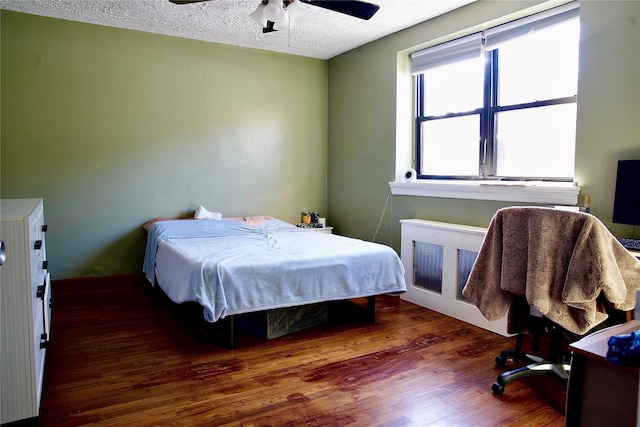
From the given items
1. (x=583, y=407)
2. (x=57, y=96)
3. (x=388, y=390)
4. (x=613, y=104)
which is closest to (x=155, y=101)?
(x=57, y=96)

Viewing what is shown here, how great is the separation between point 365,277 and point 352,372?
845mm

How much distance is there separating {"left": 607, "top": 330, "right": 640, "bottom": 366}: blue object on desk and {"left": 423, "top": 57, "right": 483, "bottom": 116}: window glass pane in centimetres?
292

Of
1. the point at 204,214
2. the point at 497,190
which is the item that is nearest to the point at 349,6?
the point at 497,190

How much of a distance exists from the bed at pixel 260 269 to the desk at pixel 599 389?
Answer: 6.17 feet

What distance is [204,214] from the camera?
179 inches

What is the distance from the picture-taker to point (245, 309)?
287 centimetres

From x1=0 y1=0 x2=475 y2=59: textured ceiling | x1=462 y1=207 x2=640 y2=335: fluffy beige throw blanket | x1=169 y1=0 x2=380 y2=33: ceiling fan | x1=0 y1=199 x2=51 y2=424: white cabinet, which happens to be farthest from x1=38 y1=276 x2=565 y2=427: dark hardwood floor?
x1=0 y1=0 x2=475 y2=59: textured ceiling

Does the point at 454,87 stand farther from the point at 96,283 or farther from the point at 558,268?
the point at 96,283

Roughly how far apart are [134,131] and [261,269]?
229 cm

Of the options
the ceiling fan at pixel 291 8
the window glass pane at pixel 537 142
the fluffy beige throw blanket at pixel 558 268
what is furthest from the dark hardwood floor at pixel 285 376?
the ceiling fan at pixel 291 8

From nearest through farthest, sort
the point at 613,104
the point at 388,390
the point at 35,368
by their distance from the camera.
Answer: the point at 35,368 → the point at 388,390 → the point at 613,104

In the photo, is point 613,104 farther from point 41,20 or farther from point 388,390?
point 41,20

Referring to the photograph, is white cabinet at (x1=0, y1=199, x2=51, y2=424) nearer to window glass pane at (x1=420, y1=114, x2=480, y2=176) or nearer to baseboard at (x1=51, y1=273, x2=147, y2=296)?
baseboard at (x1=51, y1=273, x2=147, y2=296)

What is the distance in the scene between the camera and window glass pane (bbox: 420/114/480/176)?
3906 mm
